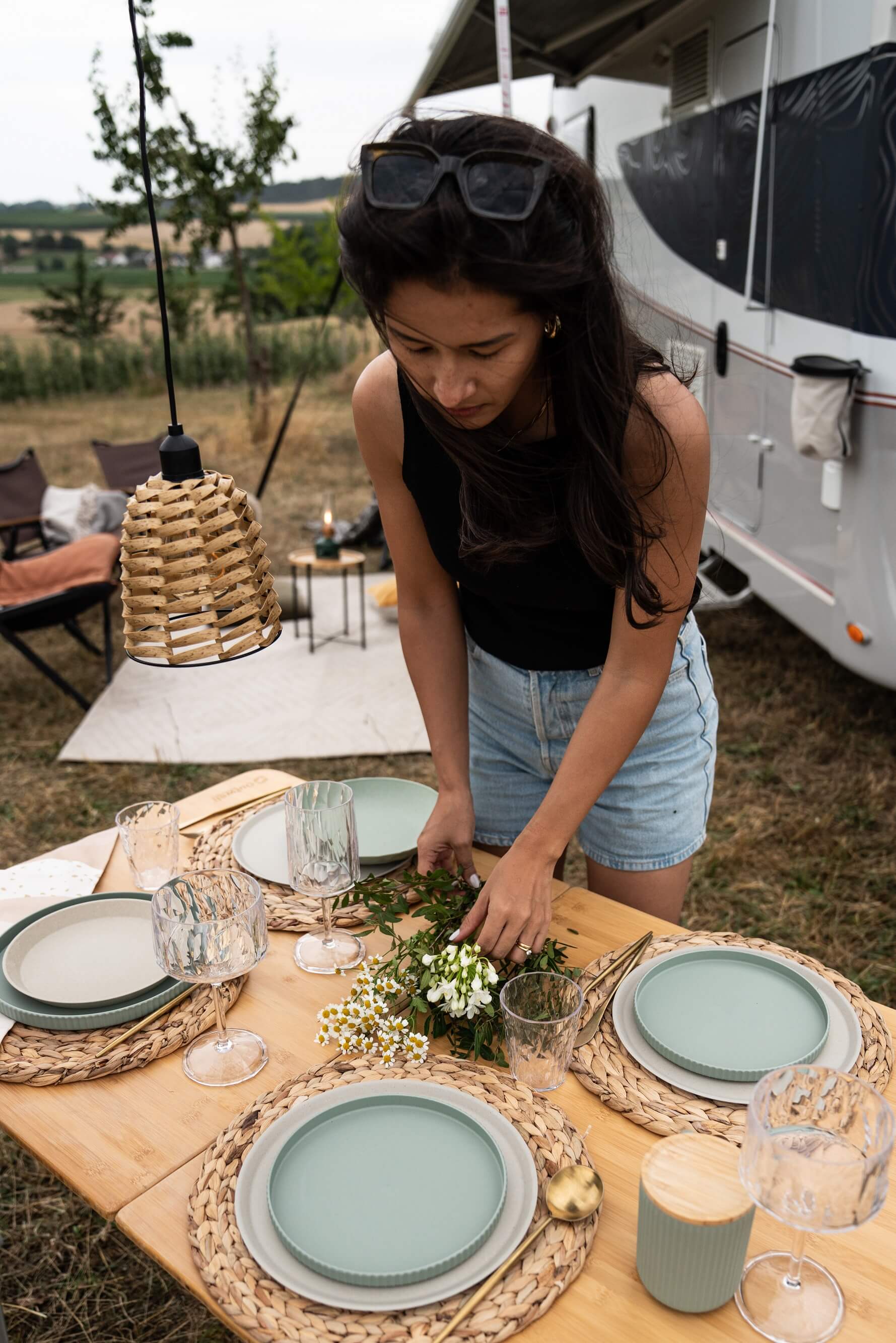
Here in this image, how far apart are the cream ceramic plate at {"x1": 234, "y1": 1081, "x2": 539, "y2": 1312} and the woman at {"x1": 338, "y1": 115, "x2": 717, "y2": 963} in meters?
0.24

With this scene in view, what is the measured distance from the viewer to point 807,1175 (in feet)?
2.83

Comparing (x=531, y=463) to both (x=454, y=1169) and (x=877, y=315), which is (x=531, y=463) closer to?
(x=454, y=1169)

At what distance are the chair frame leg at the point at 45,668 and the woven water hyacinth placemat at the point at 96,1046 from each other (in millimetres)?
3249

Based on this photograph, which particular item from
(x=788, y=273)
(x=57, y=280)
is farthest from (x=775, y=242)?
(x=57, y=280)

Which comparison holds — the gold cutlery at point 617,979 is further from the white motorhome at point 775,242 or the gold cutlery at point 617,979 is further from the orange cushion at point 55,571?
the orange cushion at point 55,571

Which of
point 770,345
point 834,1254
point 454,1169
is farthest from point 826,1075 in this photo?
point 770,345

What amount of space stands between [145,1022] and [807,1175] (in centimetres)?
88

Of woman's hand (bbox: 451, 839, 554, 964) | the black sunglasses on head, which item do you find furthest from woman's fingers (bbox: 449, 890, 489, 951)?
the black sunglasses on head

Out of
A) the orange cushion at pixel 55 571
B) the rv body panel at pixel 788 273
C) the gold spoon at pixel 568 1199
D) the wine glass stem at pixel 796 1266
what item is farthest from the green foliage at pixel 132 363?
the wine glass stem at pixel 796 1266

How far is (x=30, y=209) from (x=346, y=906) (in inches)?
605

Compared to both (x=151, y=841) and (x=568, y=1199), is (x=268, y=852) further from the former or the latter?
(x=568, y=1199)

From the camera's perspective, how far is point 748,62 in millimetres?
3846

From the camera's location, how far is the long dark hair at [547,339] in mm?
1134

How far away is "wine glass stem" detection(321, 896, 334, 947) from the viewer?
→ 154cm
